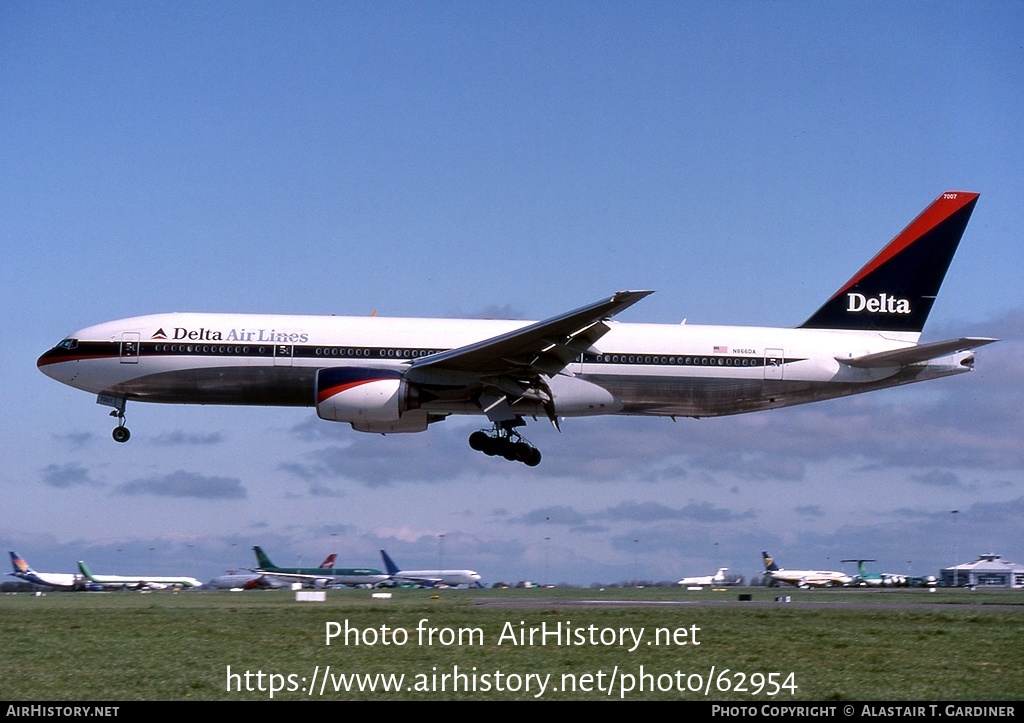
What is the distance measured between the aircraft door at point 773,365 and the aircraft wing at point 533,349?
5.49 metres

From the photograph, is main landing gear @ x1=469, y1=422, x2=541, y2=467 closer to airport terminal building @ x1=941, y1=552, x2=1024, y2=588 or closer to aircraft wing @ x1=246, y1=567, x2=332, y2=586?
aircraft wing @ x1=246, y1=567, x2=332, y2=586

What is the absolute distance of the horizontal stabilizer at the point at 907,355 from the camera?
2762 centimetres

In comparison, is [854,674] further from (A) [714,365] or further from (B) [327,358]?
(B) [327,358]

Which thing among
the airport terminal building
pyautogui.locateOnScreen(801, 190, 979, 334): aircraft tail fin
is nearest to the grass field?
pyautogui.locateOnScreen(801, 190, 979, 334): aircraft tail fin

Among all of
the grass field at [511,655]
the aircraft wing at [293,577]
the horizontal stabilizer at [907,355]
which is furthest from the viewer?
the aircraft wing at [293,577]

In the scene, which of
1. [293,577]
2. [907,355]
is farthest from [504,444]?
[293,577]

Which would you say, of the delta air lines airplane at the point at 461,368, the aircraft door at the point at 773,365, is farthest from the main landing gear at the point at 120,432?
the aircraft door at the point at 773,365

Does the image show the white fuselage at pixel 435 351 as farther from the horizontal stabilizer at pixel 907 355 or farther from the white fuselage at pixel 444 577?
the white fuselage at pixel 444 577

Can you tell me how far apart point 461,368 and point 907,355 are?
1179 centimetres

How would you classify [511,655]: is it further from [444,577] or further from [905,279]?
[444,577]

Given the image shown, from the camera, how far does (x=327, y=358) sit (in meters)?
29.4

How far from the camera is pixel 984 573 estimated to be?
79375mm
